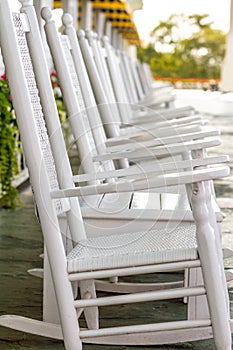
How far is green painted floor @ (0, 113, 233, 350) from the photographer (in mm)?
2646

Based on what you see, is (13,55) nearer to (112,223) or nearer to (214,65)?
(112,223)

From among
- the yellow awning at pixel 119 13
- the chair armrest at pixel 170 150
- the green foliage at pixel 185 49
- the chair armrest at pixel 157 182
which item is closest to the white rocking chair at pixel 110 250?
the chair armrest at pixel 157 182

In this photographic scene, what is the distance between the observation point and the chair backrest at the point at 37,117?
2.30 m

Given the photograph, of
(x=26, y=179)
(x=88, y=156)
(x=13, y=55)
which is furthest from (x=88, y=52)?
(x=26, y=179)

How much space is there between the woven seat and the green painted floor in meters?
0.33

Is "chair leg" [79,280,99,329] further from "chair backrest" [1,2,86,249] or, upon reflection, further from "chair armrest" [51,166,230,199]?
"chair armrest" [51,166,230,199]

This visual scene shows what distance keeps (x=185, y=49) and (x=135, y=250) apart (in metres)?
32.1

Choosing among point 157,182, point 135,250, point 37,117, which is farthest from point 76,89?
point 157,182

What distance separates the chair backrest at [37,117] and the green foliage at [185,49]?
1171 inches

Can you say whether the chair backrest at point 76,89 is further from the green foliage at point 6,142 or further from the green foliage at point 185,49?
the green foliage at point 185,49

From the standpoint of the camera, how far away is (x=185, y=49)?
111 feet

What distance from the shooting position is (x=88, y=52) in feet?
12.7

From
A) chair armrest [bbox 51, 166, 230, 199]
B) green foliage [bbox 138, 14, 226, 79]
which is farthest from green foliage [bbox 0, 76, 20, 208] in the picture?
green foliage [bbox 138, 14, 226, 79]

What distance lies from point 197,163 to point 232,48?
17.0 m
